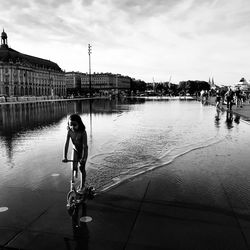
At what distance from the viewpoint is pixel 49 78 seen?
154 metres

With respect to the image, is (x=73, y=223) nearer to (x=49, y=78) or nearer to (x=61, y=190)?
(x=61, y=190)

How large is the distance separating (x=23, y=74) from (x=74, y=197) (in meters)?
132

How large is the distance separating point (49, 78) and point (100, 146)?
151 meters

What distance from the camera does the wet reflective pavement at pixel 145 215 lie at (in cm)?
403

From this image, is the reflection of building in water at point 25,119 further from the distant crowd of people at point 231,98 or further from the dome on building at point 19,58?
the dome on building at point 19,58

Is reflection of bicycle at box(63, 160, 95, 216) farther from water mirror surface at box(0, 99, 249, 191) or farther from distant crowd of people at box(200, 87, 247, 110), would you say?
distant crowd of people at box(200, 87, 247, 110)

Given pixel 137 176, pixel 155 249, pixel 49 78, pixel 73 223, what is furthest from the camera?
pixel 49 78

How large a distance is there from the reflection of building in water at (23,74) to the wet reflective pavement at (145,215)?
9617 cm

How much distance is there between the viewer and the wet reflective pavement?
4.03 m

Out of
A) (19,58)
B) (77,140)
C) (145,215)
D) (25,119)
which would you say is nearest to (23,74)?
(19,58)

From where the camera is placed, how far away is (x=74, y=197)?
17.3 ft

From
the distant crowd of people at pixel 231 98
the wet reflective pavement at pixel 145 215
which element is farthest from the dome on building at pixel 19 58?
the wet reflective pavement at pixel 145 215

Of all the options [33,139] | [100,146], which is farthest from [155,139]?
[33,139]

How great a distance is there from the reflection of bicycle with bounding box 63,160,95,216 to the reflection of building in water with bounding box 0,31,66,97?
96428 millimetres
